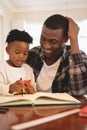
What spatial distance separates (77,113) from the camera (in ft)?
2.27

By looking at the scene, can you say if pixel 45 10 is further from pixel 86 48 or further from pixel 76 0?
pixel 86 48

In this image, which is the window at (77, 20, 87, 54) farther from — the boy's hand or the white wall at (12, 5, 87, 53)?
the boy's hand

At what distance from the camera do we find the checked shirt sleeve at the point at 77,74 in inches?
49.3

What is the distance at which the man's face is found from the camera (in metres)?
1.31

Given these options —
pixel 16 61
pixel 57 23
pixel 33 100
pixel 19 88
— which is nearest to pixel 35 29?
pixel 57 23

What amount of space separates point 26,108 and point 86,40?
3905 millimetres

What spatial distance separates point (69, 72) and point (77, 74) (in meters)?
0.05

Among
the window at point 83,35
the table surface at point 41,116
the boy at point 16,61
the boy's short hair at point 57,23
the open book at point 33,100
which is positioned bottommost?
the table surface at point 41,116

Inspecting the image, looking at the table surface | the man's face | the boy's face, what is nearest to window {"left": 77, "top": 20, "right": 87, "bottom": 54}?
the man's face

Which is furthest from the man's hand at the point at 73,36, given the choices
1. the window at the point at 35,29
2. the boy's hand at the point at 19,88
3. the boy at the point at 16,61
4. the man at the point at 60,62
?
the window at the point at 35,29

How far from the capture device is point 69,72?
1.29 meters

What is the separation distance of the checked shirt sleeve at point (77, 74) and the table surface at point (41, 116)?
1.51 feet

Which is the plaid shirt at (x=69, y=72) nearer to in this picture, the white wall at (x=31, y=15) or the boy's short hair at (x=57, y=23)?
the boy's short hair at (x=57, y=23)

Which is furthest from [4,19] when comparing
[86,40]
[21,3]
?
[86,40]
